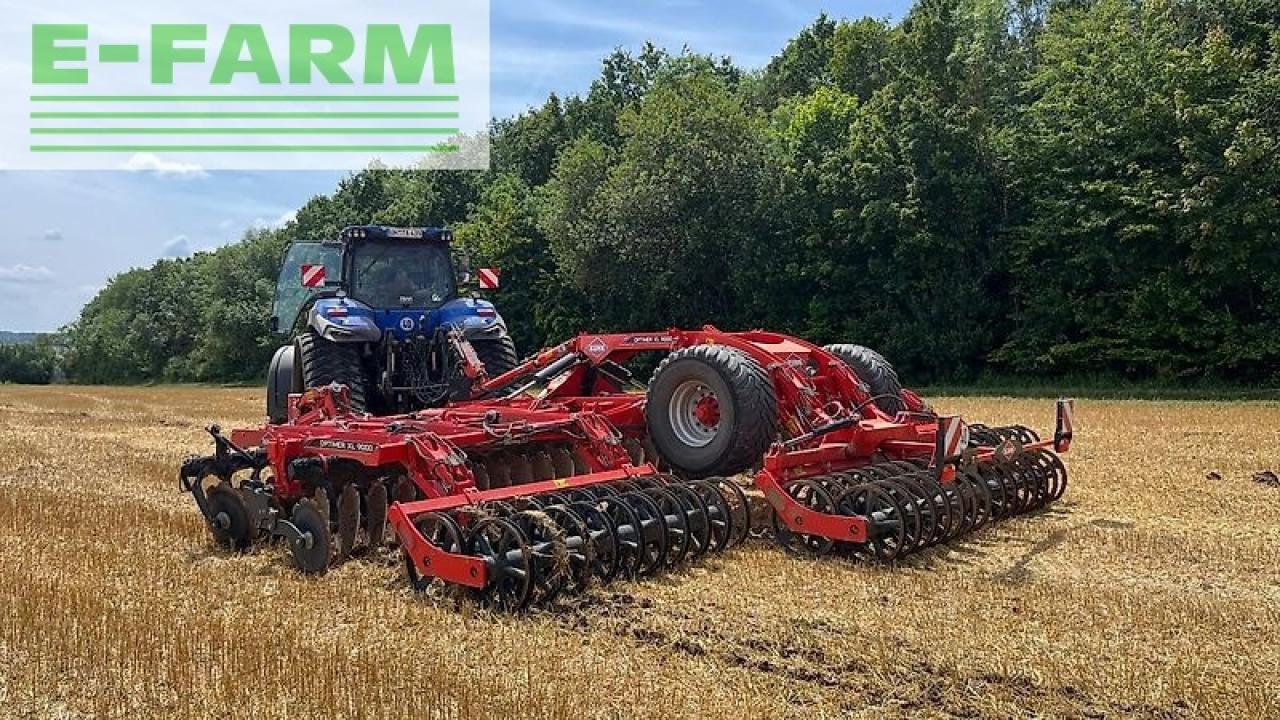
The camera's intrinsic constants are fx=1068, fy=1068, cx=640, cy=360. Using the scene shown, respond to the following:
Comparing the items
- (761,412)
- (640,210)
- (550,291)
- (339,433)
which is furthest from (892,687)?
(550,291)

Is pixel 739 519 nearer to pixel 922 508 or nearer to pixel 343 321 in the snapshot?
pixel 922 508

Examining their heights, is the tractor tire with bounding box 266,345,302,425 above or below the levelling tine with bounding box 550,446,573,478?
above

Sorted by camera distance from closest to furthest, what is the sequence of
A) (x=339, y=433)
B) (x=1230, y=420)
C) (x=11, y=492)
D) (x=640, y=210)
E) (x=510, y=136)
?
(x=339, y=433)
(x=11, y=492)
(x=1230, y=420)
(x=640, y=210)
(x=510, y=136)

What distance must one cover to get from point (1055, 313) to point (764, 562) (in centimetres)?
1878

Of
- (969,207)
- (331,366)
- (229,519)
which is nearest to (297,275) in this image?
(331,366)

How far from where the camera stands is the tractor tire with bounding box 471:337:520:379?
30.1 feet

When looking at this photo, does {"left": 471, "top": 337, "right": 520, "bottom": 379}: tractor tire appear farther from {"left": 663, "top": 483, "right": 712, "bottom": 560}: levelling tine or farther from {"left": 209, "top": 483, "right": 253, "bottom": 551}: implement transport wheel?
{"left": 663, "top": 483, "right": 712, "bottom": 560}: levelling tine

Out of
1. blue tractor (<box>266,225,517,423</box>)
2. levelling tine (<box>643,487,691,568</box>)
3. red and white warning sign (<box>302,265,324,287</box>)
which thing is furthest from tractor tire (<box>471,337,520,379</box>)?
levelling tine (<box>643,487,691,568</box>)

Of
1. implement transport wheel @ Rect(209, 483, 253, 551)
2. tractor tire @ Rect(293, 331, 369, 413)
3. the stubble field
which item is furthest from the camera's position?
tractor tire @ Rect(293, 331, 369, 413)

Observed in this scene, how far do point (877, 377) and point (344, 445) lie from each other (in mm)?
3817

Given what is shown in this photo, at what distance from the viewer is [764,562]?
5934 millimetres

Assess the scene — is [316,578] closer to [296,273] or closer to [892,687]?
[892,687]

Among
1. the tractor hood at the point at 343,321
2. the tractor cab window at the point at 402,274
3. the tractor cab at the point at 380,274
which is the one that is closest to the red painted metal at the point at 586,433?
the tractor hood at the point at 343,321

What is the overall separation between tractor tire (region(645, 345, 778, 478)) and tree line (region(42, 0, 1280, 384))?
635 inches
